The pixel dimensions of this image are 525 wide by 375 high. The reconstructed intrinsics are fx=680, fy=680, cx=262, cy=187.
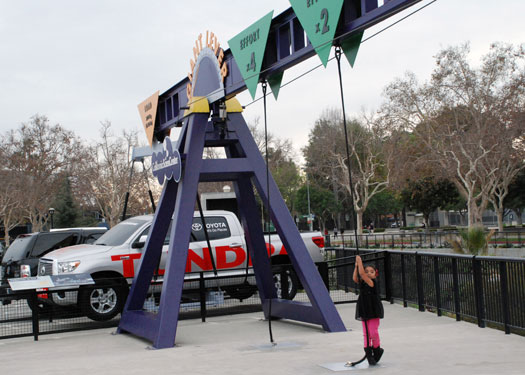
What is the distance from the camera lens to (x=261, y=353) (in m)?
9.00

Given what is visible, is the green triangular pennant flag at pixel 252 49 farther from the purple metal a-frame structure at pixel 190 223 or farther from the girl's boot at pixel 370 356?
the girl's boot at pixel 370 356

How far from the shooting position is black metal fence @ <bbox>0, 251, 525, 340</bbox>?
9.62 metres

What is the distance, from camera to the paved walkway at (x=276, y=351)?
7816mm

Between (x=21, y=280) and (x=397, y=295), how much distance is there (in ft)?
23.8

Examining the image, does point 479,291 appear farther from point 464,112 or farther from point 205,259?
point 464,112

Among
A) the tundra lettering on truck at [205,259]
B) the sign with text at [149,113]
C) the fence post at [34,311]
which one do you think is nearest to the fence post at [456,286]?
the tundra lettering on truck at [205,259]

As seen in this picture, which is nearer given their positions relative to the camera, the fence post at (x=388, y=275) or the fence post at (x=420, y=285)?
the fence post at (x=420, y=285)

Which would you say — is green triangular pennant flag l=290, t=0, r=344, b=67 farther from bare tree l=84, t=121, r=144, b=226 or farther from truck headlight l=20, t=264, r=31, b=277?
bare tree l=84, t=121, r=144, b=226

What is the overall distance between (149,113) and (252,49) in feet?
14.9

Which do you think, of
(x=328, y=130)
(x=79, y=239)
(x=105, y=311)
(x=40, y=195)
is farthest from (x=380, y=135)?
(x=105, y=311)

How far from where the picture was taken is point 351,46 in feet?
25.6

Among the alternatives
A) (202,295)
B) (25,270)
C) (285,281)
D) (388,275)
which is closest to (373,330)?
(202,295)

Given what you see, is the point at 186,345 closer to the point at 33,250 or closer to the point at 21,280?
the point at 21,280

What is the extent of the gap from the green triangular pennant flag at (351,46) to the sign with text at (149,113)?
A: 602 centimetres
